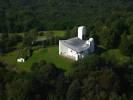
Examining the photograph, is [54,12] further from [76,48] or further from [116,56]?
[116,56]

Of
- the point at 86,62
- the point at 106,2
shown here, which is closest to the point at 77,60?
the point at 86,62

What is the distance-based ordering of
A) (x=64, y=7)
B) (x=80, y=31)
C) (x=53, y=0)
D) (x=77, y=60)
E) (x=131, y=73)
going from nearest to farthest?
(x=131, y=73), (x=77, y=60), (x=80, y=31), (x=64, y=7), (x=53, y=0)

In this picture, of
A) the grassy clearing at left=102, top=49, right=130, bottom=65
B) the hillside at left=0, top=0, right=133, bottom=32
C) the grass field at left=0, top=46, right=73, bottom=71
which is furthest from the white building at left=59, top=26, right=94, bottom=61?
the hillside at left=0, top=0, right=133, bottom=32

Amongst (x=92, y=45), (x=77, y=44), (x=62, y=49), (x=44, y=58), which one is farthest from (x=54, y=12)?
(x=44, y=58)

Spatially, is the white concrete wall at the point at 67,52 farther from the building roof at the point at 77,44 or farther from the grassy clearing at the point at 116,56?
the grassy clearing at the point at 116,56

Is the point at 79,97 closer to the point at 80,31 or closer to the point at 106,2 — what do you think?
the point at 80,31

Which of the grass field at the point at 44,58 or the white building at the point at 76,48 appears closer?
the grass field at the point at 44,58

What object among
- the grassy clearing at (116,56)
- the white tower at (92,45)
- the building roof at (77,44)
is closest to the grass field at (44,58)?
the building roof at (77,44)
